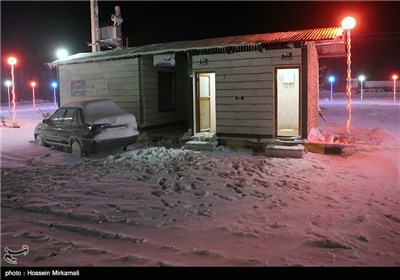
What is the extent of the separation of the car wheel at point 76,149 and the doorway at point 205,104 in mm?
4052

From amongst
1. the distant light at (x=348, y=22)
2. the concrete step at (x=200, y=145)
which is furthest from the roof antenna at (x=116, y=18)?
the distant light at (x=348, y=22)

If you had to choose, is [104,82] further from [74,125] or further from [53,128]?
[74,125]

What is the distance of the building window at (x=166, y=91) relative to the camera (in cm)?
1614

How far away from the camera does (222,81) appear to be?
13.0 metres

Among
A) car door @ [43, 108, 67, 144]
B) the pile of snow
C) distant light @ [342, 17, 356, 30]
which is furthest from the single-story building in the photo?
car door @ [43, 108, 67, 144]

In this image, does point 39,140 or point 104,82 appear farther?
point 104,82

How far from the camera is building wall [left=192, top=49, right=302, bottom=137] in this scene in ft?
40.0

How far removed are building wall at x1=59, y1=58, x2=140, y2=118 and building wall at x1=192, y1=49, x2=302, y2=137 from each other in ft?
11.1

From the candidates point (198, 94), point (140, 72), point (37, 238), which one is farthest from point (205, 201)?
point (140, 72)

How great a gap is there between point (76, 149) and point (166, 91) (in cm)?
579

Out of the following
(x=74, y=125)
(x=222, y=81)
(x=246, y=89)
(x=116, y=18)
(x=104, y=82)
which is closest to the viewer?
(x=74, y=125)

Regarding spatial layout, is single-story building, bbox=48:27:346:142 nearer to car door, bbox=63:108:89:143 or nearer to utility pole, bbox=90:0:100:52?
utility pole, bbox=90:0:100:52

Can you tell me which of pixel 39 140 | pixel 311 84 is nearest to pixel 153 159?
pixel 39 140

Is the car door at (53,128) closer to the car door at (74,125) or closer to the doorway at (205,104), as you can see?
the car door at (74,125)
